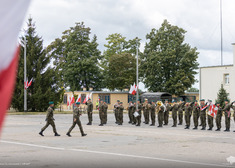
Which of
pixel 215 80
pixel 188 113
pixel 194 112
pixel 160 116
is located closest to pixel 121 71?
pixel 215 80

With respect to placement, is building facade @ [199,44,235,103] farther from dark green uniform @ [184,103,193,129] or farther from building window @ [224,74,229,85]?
dark green uniform @ [184,103,193,129]

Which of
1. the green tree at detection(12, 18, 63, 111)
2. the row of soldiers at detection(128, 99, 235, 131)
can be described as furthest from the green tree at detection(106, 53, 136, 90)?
the row of soldiers at detection(128, 99, 235, 131)

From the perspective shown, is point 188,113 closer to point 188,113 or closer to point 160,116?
point 188,113

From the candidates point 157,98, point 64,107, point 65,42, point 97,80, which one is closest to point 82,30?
point 65,42

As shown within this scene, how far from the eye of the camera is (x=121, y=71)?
74.3m

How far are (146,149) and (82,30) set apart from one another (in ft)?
211

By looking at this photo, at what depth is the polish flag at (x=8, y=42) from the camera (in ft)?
5.97

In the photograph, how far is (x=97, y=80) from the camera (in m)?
74.8

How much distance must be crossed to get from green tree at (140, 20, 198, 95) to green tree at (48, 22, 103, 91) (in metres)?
8.87

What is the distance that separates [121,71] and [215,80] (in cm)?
1885

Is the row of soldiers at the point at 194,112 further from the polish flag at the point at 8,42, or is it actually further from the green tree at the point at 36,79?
the green tree at the point at 36,79

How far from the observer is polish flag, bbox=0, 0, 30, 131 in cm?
182

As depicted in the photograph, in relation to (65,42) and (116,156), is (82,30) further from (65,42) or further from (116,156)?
(116,156)

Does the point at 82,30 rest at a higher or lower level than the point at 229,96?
higher
